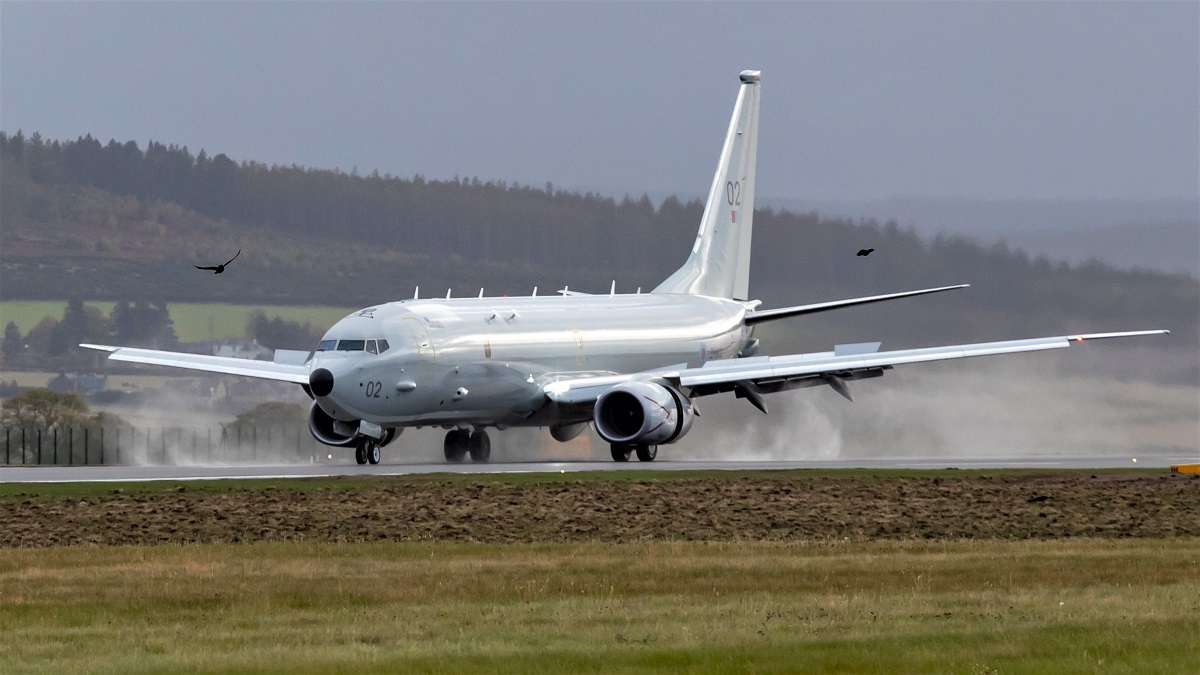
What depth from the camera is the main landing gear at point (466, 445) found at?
55.7m

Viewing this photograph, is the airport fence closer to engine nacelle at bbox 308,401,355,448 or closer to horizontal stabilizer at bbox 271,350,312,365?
horizontal stabilizer at bbox 271,350,312,365

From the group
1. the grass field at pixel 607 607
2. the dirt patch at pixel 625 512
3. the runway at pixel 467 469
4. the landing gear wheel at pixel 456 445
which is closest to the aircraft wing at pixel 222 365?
the runway at pixel 467 469

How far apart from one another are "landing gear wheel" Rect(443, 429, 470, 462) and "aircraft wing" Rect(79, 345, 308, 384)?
4.42 m

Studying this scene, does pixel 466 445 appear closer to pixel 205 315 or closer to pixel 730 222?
pixel 730 222

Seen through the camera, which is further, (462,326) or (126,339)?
(126,339)

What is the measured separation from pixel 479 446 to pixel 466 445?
437mm

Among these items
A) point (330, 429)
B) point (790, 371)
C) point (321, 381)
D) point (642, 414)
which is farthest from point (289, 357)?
point (790, 371)

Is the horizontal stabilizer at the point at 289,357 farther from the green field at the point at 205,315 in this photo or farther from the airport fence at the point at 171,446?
the green field at the point at 205,315

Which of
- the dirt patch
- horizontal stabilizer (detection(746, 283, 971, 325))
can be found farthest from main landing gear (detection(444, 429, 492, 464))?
the dirt patch

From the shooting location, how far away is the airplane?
1938 inches

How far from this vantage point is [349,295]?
73438 millimetres

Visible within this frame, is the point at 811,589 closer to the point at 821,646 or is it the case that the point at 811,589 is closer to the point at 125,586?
the point at 821,646

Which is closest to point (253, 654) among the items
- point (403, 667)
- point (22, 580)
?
point (403, 667)

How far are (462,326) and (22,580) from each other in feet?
87.9
